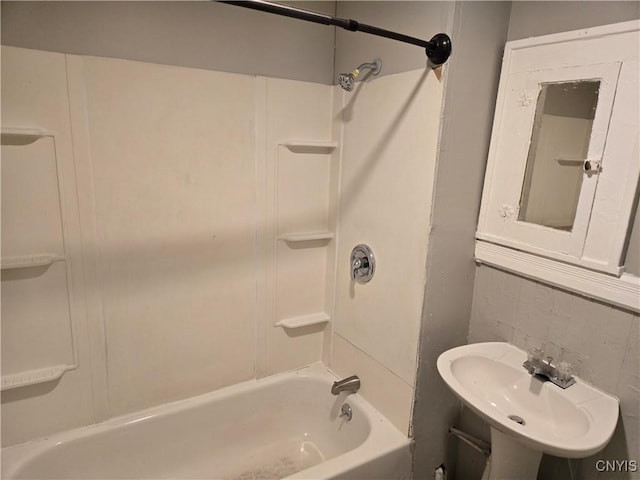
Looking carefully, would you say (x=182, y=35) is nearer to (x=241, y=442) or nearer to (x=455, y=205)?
(x=455, y=205)

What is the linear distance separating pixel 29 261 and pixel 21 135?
42cm

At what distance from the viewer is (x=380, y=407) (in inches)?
68.3

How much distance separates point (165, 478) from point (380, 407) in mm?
979

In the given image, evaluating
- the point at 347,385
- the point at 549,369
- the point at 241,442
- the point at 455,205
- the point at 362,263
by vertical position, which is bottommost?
the point at 241,442

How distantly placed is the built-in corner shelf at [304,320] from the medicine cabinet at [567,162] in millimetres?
858

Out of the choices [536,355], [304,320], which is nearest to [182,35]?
[304,320]

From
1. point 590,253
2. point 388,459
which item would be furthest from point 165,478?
point 590,253

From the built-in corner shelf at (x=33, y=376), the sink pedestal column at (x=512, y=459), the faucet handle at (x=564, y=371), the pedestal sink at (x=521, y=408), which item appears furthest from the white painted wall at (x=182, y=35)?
the sink pedestal column at (x=512, y=459)

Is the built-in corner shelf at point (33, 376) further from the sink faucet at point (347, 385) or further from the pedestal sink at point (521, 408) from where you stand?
the pedestal sink at point (521, 408)

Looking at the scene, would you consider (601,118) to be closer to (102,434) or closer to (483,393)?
(483,393)

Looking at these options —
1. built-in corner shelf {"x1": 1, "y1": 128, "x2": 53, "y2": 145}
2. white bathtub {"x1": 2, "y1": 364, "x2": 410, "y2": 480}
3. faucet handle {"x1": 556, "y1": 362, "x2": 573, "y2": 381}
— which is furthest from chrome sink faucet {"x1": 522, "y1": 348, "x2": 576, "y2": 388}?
built-in corner shelf {"x1": 1, "y1": 128, "x2": 53, "y2": 145}

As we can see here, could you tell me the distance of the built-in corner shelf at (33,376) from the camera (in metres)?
1.42

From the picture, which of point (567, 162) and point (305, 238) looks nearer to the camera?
point (567, 162)

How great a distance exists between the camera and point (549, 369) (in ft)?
4.37
